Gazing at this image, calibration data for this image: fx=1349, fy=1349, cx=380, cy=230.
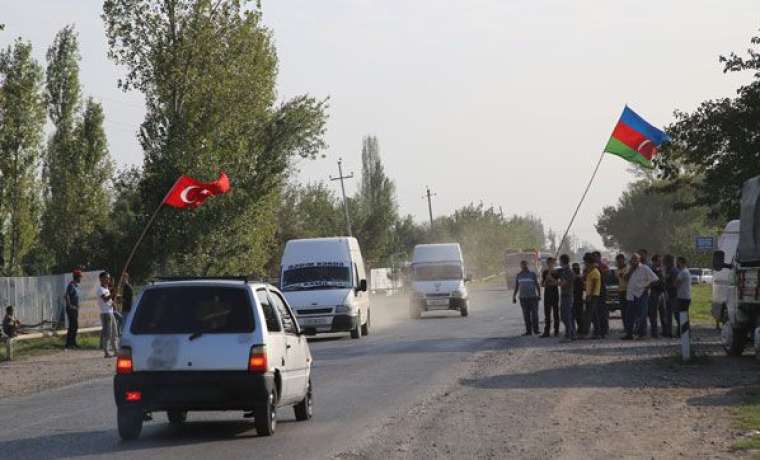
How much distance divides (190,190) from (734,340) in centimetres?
1888

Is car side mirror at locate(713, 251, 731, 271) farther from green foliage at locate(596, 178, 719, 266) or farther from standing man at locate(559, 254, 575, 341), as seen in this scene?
green foliage at locate(596, 178, 719, 266)

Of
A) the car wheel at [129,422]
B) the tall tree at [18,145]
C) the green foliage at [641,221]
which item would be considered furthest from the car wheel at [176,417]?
the green foliage at [641,221]

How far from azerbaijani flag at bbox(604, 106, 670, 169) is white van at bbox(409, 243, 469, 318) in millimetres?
10667

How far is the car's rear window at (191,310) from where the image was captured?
1277 centimetres

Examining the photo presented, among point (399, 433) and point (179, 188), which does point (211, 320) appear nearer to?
point (399, 433)

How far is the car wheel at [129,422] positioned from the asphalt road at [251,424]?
0.11m

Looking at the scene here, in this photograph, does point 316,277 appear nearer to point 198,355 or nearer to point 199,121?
point 199,121

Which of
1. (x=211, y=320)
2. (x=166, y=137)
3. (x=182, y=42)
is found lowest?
(x=211, y=320)

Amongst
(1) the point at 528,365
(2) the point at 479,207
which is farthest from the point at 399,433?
(2) the point at 479,207

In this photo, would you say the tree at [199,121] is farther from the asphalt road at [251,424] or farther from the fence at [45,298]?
the asphalt road at [251,424]

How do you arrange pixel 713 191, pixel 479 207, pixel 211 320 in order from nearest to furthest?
pixel 211 320, pixel 713 191, pixel 479 207

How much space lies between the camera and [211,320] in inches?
504

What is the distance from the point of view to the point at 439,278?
47781 mm

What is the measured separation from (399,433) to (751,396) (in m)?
5.92
